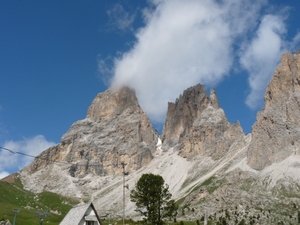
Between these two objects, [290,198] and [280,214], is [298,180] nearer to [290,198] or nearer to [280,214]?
[290,198]

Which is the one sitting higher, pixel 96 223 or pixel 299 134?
pixel 299 134

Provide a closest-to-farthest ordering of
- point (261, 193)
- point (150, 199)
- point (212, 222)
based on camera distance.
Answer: point (150, 199)
point (212, 222)
point (261, 193)

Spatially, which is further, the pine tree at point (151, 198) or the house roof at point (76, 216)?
the pine tree at point (151, 198)

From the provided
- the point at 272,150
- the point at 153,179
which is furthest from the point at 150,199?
the point at 272,150

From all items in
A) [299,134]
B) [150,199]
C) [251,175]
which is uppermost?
[299,134]

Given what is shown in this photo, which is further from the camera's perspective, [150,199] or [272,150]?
[272,150]

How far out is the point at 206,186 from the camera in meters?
194

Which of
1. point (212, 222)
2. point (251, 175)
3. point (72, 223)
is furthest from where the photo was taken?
point (251, 175)

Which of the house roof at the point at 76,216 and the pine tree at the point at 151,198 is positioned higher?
the pine tree at the point at 151,198

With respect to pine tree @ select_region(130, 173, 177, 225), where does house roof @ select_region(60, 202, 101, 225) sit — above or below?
below

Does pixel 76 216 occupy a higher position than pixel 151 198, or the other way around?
pixel 151 198

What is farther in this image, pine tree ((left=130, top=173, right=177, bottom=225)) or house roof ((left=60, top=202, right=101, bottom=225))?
pine tree ((left=130, top=173, right=177, bottom=225))

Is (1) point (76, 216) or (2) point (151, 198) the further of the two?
(2) point (151, 198)

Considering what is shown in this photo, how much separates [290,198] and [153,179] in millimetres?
104407
